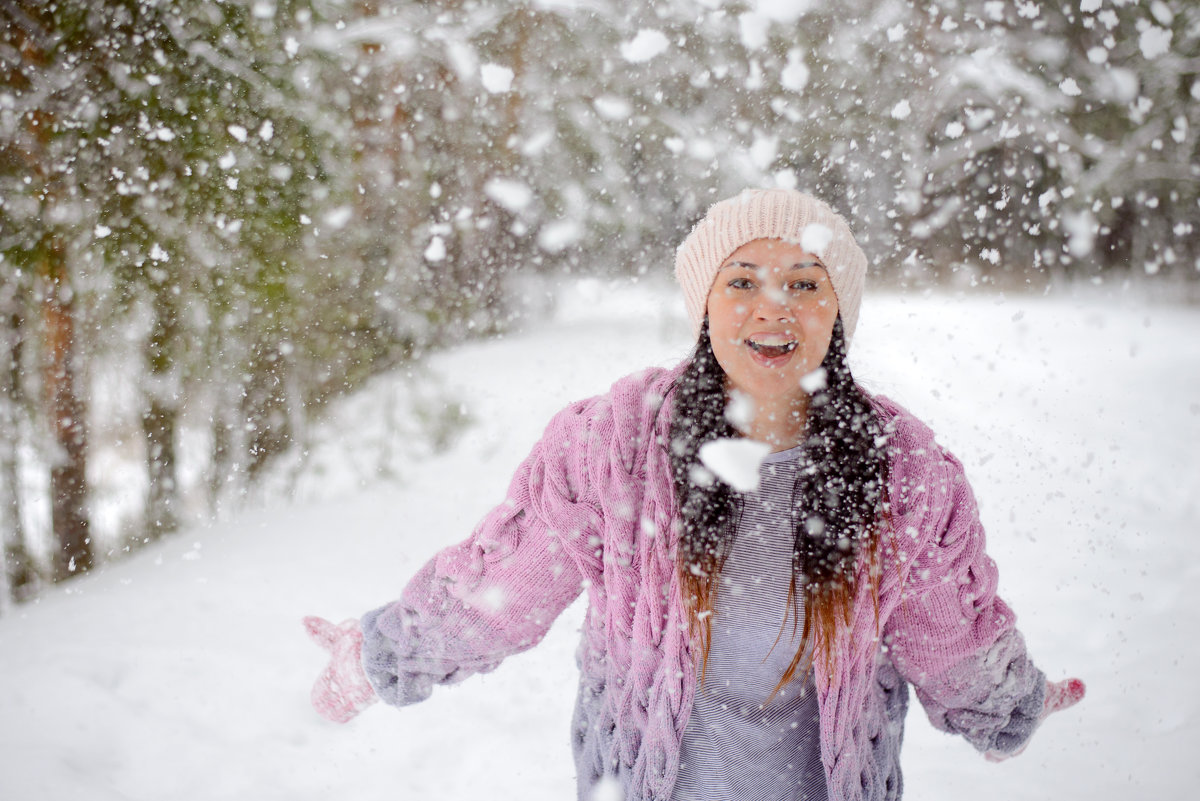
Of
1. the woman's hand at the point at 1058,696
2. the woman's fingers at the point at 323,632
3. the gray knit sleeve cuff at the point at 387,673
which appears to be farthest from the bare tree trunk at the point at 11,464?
the woman's hand at the point at 1058,696

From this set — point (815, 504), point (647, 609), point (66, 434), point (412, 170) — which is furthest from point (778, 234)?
point (66, 434)

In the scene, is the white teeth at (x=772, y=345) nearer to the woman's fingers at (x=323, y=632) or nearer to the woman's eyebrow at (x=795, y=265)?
the woman's eyebrow at (x=795, y=265)

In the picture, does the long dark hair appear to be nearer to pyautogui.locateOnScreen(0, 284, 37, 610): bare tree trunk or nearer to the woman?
the woman

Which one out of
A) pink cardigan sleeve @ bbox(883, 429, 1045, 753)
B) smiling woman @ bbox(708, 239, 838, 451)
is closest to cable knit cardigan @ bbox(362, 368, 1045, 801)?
pink cardigan sleeve @ bbox(883, 429, 1045, 753)

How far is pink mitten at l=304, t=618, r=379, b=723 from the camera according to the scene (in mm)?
1106

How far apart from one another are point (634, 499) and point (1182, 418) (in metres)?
3.80

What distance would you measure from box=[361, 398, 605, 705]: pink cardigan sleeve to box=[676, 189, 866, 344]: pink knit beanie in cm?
25

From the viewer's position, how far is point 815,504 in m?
0.99

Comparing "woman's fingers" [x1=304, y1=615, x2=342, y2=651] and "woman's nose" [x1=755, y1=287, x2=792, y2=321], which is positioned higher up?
"woman's nose" [x1=755, y1=287, x2=792, y2=321]

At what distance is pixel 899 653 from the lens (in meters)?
1.07

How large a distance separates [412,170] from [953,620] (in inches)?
120

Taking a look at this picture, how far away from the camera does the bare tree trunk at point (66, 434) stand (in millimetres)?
3072

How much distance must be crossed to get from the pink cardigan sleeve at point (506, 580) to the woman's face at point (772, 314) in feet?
0.70

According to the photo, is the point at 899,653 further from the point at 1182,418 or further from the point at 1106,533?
the point at 1182,418
